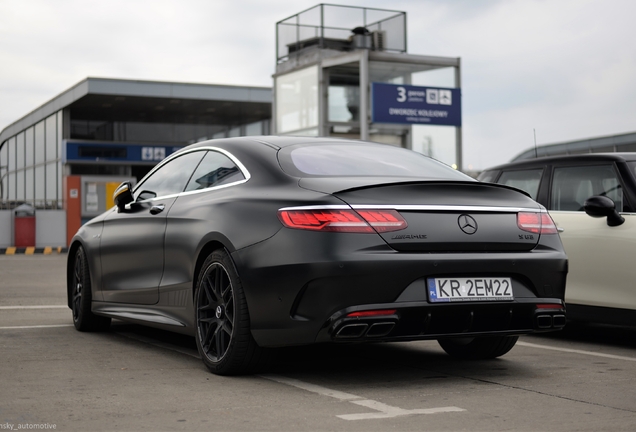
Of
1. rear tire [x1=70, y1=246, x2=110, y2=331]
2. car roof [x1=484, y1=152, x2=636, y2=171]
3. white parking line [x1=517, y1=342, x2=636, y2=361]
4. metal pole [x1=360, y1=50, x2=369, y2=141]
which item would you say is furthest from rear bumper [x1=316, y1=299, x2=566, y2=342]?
metal pole [x1=360, y1=50, x2=369, y2=141]

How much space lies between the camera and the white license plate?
16.4 feet

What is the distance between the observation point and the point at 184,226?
5957 millimetres

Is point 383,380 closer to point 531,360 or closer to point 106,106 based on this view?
point 531,360

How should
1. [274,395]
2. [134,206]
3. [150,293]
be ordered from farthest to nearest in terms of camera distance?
1. [134,206]
2. [150,293]
3. [274,395]

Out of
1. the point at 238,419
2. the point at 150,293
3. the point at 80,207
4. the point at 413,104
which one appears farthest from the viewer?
the point at 80,207

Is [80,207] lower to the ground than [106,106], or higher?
lower

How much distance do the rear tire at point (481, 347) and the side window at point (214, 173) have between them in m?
1.81

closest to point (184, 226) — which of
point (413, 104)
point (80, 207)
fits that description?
point (413, 104)

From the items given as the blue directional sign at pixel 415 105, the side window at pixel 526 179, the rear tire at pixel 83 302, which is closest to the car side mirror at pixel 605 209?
the side window at pixel 526 179

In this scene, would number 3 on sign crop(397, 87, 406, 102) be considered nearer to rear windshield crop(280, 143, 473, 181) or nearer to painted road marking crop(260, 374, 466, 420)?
rear windshield crop(280, 143, 473, 181)

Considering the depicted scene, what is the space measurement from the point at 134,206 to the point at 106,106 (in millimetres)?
30855

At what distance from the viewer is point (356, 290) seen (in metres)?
4.82

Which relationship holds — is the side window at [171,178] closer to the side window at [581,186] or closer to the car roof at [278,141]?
the car roof at [278,141]

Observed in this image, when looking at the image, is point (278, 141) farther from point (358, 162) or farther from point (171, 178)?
point (171, 178)
